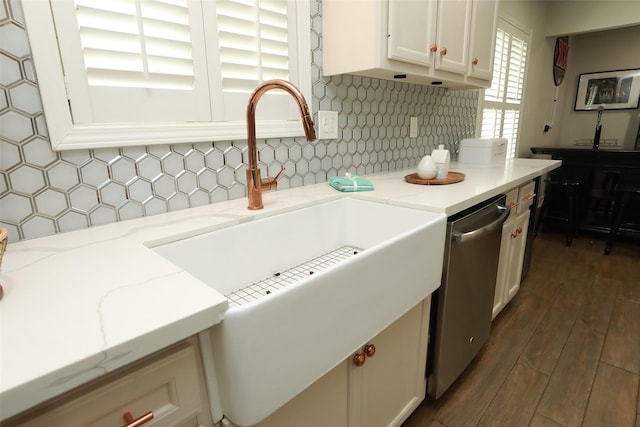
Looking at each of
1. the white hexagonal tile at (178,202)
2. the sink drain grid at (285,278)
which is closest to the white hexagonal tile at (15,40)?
the white hexagonal tile at (178,202)

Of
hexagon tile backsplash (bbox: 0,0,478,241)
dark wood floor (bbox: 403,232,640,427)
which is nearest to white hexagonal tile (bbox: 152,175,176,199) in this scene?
hexagon tile backsplash (bbox: 0,0,478,241)

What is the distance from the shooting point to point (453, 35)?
1557mm

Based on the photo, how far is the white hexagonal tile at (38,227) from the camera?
0.81m

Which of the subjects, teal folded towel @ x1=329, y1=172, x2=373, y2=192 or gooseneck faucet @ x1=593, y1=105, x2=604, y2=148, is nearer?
teal folded towel @ x1=329, y1=172, x2=373, y2=192

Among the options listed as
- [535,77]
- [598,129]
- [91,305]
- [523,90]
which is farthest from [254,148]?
[598,129]

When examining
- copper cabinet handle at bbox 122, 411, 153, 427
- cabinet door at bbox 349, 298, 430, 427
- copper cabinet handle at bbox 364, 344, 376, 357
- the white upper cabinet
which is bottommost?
cabinet door at bbox 349, 298, 430, 427

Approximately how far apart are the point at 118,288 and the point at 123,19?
745 millimetres

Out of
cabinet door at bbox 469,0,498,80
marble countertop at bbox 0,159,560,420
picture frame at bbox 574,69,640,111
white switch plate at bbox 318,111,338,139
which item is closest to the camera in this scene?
marble countertop at bbox 0,159,560,420

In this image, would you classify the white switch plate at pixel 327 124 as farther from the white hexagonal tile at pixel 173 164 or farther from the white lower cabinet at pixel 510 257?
the white lower cabinet at pixel 510 257

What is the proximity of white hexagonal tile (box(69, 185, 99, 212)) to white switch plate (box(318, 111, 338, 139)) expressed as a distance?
86 centimetres

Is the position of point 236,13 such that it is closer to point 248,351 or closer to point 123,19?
point 123,19

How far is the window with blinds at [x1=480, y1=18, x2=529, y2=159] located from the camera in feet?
8.78

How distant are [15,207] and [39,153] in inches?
5.5

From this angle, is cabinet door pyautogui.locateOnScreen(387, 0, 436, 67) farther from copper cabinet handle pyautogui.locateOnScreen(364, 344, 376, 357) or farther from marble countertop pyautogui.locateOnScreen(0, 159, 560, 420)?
copper cabinet handle pyautogui.locateOnScreen(364, 344, 376, 357)
